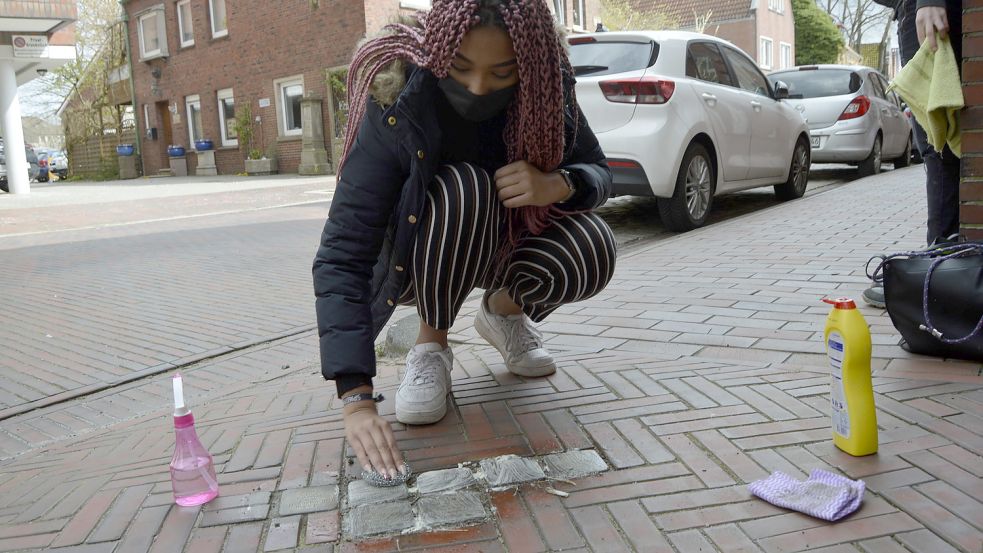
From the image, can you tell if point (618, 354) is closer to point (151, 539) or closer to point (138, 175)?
point (151, 539)

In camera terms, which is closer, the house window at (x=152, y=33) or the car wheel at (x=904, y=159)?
the car wheel at (x=904, y=159)

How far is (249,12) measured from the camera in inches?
808

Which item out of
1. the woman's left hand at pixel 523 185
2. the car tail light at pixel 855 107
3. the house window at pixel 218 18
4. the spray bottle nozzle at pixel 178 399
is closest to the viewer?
the spray bottle nozzle at pixel 178 399

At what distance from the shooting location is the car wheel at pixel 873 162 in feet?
33.9

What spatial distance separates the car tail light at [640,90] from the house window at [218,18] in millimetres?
18427

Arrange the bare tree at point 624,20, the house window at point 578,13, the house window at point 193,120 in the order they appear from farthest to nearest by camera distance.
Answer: the bare tree at point 624,20 → the house window at point 193,120 → the house window at point 578,13

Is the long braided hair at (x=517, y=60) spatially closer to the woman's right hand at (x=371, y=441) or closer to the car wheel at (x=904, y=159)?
the woman's right hand at (x=371, y=441)

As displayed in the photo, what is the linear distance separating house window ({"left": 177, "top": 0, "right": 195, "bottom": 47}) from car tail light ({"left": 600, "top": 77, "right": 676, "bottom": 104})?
67.0ft

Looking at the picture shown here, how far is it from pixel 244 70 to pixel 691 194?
17.6 meters

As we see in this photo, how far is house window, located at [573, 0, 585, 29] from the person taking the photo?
2335 centimetres

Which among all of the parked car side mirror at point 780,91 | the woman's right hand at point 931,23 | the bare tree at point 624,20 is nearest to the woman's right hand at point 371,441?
the woman's right hand at point 931,23

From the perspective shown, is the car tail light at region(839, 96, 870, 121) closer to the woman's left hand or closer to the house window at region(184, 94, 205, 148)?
the woman's left hand

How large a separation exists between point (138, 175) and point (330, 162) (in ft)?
36.6

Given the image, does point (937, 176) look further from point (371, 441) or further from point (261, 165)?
point (261, 165)
